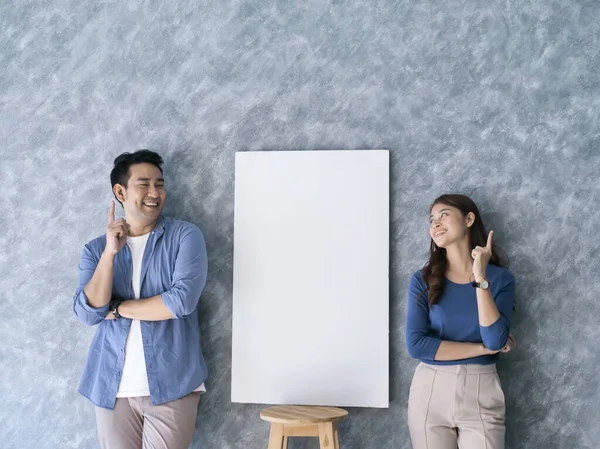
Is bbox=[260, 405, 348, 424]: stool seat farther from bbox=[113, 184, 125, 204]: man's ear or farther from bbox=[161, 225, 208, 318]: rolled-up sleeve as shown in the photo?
bbox=[113, 184, 125, 204]: man's ear

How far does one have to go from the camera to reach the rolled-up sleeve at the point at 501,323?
269cm

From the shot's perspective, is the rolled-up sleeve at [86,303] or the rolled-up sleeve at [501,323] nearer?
the rolled-up sleeve at [501,323]

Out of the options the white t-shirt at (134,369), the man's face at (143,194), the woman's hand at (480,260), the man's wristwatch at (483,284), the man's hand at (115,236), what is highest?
the man's face at (143,194)

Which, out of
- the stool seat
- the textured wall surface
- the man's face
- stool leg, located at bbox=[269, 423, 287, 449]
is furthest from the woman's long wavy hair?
the man's face

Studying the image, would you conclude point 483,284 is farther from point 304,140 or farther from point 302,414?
point 304,140

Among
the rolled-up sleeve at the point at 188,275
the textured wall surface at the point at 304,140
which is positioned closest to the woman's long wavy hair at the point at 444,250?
the textured wall surface at the point at 304,140

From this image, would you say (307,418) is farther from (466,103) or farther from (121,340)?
(466,103)

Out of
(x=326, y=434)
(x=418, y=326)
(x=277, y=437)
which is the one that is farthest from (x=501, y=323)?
(x=277, y=437)

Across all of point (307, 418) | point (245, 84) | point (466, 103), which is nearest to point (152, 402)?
point (307, 418)

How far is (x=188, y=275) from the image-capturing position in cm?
298

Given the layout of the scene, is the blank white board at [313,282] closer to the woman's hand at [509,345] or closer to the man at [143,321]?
the man at [143,321]

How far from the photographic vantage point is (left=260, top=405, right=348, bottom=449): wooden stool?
2818mm

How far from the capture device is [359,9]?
10.8 feet

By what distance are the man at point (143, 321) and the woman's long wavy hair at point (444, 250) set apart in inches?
39.5
